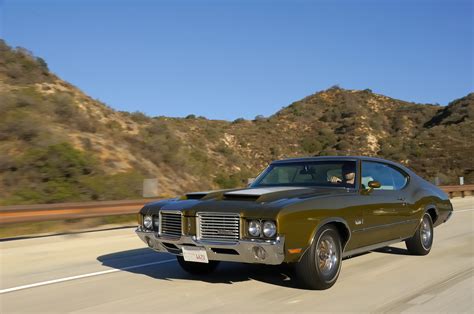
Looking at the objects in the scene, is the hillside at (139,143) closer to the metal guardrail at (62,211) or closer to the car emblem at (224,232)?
the metal guardrail at (62,211)

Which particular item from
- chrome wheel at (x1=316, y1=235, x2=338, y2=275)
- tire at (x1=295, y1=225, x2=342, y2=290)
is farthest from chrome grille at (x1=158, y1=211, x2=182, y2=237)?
chrome wheel at (x1=316, y1=235, x2=338, y2=275)

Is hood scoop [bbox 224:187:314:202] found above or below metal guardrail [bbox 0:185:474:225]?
above

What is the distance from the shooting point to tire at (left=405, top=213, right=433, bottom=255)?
28.1 ft

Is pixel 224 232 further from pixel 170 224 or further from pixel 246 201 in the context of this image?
pixel 170 224

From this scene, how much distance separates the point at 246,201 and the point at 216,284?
3.87 ft

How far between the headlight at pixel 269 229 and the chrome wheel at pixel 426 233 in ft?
13.5

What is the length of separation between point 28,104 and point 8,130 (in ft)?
11.0

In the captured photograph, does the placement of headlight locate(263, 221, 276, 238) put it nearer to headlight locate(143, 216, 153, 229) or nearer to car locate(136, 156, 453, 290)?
car locate(136, 156, 453, 290)

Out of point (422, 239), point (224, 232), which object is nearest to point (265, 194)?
point (224, 232)

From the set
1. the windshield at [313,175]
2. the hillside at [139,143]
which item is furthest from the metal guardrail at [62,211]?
the windshield at [313,175]

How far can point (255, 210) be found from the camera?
18.6ft

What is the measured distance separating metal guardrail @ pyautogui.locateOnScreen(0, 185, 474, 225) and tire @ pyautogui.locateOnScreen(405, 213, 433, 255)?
Answer: 698 centimetres

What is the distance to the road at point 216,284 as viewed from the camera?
18.0 feet

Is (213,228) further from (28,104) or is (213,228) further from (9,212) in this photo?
(28,104)
